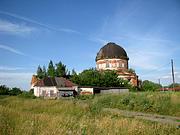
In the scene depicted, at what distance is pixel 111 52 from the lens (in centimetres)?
6062

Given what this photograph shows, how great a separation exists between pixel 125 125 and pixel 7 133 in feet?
10.7

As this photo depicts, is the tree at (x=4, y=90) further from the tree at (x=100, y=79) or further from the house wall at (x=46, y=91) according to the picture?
the tree at (x=100, y=79)

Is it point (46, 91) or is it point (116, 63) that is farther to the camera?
point (116, 63)

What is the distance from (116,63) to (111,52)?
3.16 metres

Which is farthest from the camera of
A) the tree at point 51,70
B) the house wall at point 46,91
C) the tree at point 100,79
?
the tree at point 51,70

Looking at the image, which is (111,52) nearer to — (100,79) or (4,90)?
(100,79)

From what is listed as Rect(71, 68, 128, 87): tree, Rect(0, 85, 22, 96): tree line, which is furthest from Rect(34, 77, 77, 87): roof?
Rect(0, 85, 22, 96): tree line

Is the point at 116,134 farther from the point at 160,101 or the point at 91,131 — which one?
the point at 160,101

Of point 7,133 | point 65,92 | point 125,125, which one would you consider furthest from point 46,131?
point 65,92

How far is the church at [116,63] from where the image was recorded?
196ft

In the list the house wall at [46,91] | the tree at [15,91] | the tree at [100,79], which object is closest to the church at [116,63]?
the tree at [100,79]

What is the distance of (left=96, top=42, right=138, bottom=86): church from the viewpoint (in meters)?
59.8

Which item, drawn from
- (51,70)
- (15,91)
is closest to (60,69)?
(51,70)

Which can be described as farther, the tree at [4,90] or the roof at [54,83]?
the tree at [4,90]
